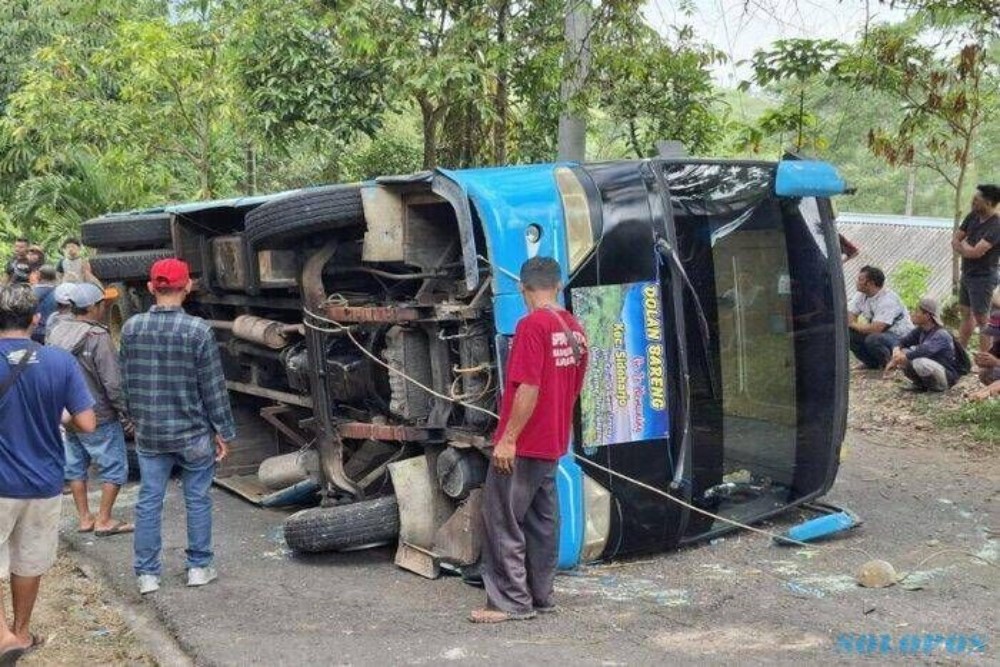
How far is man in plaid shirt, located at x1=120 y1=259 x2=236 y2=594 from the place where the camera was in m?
4.91

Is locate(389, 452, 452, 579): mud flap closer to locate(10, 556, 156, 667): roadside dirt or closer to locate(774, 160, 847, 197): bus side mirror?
locate(10, 556, 156, 667): roadside dirt

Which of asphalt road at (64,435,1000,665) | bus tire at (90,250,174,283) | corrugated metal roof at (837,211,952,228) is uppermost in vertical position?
corrugated metal roof at (837,211,952,228)

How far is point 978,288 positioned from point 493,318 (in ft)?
21.1

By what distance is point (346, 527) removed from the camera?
17.1 feet

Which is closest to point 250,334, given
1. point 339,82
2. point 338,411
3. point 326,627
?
point 338,411

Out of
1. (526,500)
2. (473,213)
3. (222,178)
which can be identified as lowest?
(526,500)

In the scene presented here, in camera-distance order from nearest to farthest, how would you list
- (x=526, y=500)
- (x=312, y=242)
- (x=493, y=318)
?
1. (x=526, y=500)
2. (x=493, y=318)
3. (x=312, y=242)

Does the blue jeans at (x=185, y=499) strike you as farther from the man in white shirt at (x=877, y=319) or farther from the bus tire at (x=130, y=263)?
the man in white shirt at (x=877, y=319)

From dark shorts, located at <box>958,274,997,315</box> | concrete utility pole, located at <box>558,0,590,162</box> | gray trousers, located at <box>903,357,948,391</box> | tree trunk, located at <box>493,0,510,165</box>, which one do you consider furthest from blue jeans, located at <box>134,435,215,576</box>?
dark shorts, located at <box>958,274,997,315</box>

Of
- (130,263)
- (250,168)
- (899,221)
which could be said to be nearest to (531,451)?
A: (130,263)

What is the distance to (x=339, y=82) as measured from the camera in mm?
10297

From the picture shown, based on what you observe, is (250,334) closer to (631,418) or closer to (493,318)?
(493,318)

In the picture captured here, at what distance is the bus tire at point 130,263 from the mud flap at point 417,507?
2.62 metres

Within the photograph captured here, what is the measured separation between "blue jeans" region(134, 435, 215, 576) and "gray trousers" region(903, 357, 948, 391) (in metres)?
6.24
